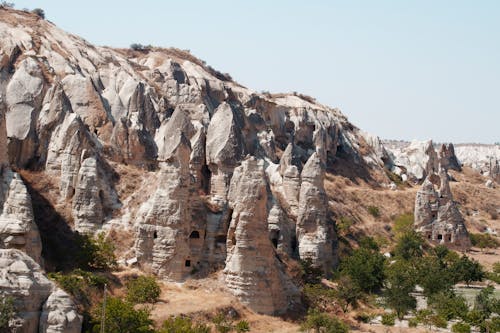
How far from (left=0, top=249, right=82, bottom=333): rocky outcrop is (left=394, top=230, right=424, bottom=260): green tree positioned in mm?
29853

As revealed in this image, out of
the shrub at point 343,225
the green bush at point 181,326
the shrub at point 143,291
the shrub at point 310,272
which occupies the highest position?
the shrub at point 343,225

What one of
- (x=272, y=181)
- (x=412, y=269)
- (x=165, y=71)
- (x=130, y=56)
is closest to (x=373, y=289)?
(x=412, y=269)

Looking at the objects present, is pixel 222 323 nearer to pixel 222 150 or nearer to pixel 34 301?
pixel 34 301

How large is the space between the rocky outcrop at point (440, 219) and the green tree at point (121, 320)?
33.6 meters

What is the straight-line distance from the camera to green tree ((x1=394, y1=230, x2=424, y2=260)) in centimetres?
4572

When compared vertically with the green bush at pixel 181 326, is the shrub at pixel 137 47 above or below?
above

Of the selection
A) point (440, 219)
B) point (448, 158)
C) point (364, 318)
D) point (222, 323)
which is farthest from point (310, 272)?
point (448, 158)

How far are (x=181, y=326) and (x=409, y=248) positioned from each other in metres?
26.9

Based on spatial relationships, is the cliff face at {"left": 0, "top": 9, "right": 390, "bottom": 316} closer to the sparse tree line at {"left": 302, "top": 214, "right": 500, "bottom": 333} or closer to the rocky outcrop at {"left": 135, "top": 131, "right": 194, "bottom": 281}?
the rocky outcrop at {"left": 135, "top": 131, "right": 194, "bottom": 281}

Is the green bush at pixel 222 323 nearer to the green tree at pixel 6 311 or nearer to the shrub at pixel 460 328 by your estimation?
the green tree at pixel 6 311

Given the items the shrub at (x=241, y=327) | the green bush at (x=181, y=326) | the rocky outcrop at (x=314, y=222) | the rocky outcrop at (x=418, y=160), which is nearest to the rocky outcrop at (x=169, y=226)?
the shrub at (x=241, y=327)

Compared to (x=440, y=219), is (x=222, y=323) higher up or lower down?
lower down

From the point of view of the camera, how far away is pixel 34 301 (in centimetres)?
1809

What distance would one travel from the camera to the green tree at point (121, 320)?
2081 cm
